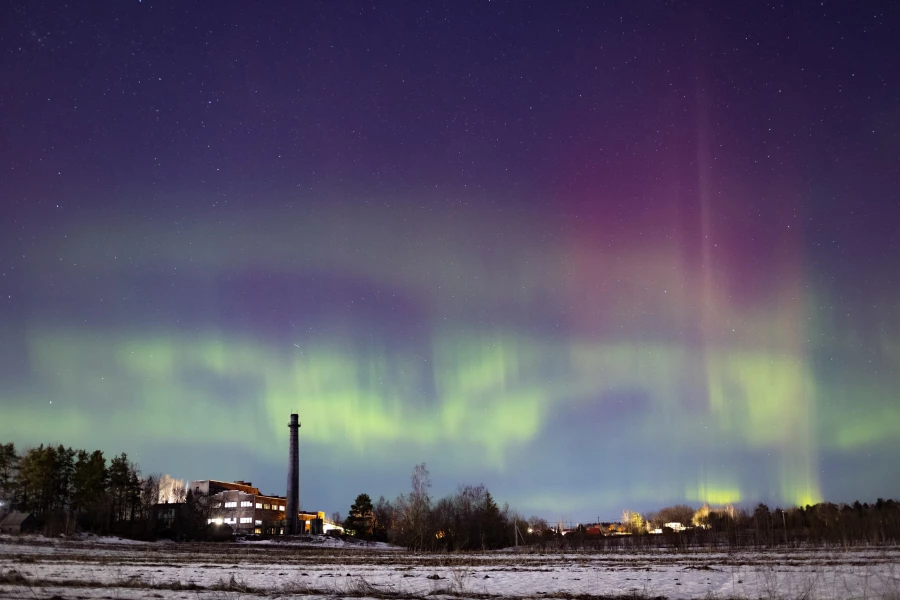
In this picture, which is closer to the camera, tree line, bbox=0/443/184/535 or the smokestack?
tree line, bbox=0/443/184/535

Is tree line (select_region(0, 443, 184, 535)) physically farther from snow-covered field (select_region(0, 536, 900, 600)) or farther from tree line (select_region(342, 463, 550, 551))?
snow-covered field (select_region(0, 536, 900, 600))

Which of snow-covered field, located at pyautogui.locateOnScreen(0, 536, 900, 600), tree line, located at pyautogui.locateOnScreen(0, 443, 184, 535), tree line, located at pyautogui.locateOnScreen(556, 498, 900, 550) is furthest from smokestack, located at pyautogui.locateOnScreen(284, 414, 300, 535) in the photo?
snow-covered field, located at pyautogui.locateOnScreen(0, 536, 900, 600)

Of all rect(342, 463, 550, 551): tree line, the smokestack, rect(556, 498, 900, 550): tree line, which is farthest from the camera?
the smokestack

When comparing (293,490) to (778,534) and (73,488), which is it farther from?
(778,534)

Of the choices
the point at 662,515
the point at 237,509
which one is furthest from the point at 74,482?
the point at 662,515

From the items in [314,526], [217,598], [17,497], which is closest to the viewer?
[217,598]

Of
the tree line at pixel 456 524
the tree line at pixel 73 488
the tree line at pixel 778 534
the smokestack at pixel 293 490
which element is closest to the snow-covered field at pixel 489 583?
the tree line at pixel 778 534

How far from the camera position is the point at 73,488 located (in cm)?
11150

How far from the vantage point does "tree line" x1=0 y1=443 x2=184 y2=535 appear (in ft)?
335

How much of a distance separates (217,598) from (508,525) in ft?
272

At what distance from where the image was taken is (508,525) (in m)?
97.4

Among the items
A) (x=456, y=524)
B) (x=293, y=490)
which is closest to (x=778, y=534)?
(x=456, y=524)

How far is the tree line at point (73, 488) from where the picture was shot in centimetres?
10200

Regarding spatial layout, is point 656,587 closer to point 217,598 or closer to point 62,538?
point 217,598
